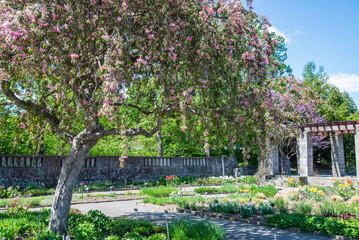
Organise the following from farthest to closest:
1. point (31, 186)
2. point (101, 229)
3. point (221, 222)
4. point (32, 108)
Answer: point (31, 186), point (221, 222), point (32, 108), point (101, 229)

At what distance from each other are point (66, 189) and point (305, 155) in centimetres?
1894

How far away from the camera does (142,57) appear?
5.90 meters

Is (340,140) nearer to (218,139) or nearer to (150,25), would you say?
(218,139)

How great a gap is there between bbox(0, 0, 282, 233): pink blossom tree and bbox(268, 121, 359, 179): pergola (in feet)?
51.9

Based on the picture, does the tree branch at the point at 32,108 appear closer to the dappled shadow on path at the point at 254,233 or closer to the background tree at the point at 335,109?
the dappled shadow on path at the point at 254,233

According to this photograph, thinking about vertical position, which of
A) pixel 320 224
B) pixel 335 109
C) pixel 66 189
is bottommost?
pixel 320 224

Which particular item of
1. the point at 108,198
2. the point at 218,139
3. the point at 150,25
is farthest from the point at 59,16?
the point at 108,198

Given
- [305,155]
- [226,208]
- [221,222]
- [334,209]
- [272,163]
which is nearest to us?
[334,209]

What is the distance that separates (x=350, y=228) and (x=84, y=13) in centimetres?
716

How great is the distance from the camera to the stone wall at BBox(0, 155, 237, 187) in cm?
1480

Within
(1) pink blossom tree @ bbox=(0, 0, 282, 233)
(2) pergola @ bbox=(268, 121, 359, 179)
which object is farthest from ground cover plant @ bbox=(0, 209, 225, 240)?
(2) pergola @ bbox=(268, 121, 359, 179)

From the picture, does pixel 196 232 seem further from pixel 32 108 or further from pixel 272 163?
pixel 272 163

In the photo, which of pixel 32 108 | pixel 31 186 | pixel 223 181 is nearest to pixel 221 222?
pixel 32 108

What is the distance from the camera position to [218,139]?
6.80m
